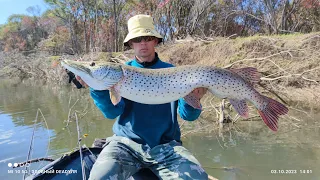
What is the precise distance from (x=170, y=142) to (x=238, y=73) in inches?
40.7

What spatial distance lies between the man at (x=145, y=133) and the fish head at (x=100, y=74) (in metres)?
0.22

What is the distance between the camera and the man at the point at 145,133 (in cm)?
262

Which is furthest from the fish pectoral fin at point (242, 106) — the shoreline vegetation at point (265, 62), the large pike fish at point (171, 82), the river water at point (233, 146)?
the shoreline vegetation at point (265, 62)

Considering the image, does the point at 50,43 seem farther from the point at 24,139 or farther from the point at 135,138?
the point at 135,138

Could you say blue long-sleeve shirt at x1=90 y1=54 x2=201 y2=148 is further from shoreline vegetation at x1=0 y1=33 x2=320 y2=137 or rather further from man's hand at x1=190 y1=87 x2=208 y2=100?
shoreline vegetation at x1=0 y1=33 x2=320 y2=137

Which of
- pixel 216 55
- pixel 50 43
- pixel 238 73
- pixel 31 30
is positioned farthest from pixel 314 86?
pixel 31 30

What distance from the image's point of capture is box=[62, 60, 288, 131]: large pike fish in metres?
2.58

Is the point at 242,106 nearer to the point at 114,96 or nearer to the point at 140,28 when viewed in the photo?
the point at 114,96

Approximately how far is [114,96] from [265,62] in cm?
769

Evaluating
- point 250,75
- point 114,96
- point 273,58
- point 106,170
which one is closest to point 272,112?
point 250,75

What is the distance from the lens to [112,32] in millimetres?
28375

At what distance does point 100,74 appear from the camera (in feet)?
8.50

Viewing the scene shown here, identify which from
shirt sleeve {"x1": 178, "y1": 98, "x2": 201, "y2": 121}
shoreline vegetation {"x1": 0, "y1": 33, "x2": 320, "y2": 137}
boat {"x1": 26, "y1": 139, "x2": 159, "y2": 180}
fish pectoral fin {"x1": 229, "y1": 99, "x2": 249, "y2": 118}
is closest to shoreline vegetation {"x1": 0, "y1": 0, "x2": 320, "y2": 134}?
shoreline vegetation {"x1": 0, "y1": 33, "x2": 320, "y2": 137}

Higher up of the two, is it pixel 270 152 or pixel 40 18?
pixel 40 18
